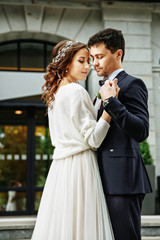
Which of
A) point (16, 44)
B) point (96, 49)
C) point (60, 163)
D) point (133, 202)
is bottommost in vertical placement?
point (133, 202)

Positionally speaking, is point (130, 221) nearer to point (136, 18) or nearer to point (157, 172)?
point (157, 172)

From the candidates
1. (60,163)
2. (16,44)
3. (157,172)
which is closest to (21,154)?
(16,44)

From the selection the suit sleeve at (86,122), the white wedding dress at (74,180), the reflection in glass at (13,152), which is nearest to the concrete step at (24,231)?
the reflection in glass at (13,152)

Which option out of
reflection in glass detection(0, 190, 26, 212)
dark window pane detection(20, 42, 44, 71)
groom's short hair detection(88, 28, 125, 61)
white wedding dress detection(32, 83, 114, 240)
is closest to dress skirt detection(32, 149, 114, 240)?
white wedding dress detection(32, 83, 114, 240)

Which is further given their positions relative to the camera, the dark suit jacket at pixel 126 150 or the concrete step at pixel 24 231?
the concrete step at pixel 24 231

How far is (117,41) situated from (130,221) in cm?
127

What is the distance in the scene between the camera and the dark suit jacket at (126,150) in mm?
2311

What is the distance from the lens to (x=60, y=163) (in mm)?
2590

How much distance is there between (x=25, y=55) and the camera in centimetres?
917

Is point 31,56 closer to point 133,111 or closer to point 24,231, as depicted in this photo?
point 24,231

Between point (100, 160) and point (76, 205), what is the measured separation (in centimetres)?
36

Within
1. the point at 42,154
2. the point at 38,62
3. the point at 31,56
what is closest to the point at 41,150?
the point at 42,154

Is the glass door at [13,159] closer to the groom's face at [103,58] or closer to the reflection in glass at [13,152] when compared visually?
the reflection in glass at [13,152]

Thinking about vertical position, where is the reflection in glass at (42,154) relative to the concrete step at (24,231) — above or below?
above
